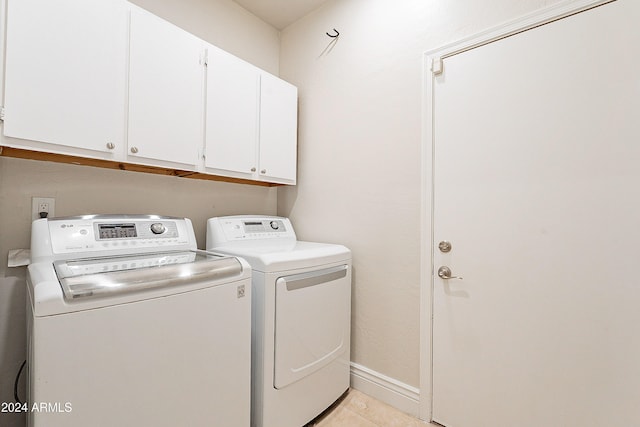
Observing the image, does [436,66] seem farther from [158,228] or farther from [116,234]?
[116,234]

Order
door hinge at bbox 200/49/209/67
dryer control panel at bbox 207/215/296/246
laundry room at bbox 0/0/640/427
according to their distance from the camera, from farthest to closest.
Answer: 1. dryer control panel at bbox 207/215/296/246
2. door hinge at bbox 200/49/209/67
3. laundry room at bbox 0/0/640/427

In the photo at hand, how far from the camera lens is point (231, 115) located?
178 centimetres

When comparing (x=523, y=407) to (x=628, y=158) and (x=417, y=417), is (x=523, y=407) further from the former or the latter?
(x=628, y=158)

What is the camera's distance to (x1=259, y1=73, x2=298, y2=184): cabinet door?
1.98 meters

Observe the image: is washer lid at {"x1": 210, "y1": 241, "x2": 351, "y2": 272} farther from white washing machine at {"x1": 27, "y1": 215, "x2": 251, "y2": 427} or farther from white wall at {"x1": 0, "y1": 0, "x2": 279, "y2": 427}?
white wall at {"x1": 0, "y1": 0, "x2": 279, "y2": 427}

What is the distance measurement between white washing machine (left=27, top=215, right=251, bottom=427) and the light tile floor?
59 centimetres

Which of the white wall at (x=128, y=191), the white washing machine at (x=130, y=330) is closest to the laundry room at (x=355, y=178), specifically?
the white wall at (x=128, y=191)

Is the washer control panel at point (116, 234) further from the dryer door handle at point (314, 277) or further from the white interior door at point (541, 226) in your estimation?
the white interior door at point (541, 226)

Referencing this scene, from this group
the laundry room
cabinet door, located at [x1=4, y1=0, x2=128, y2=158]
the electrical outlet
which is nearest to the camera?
cabinet door, located at [x1=4, y1=0, x2=128, y2=158]

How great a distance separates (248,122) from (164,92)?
0.52 meters

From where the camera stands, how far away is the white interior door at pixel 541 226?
1.16m

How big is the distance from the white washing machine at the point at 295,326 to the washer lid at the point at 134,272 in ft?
0.75

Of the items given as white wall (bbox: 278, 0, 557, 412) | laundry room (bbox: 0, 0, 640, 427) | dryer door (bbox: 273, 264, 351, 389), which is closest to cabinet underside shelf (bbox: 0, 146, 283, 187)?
laundry room (bbox: 0, 0, 640, 427)

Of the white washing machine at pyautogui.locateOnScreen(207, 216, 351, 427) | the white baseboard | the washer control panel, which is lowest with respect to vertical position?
A: the white baseboard
